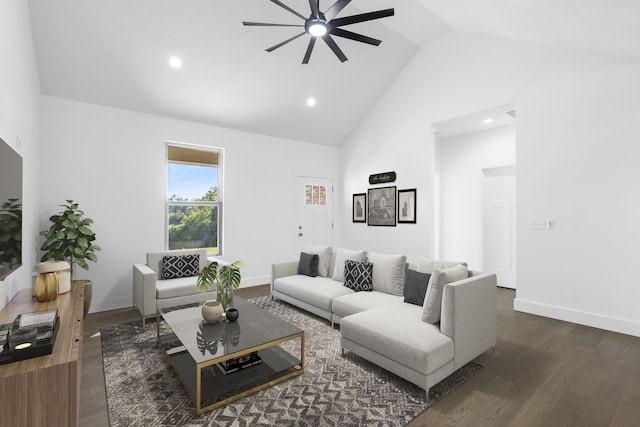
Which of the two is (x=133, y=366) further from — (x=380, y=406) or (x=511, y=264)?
(x=511, y=264)

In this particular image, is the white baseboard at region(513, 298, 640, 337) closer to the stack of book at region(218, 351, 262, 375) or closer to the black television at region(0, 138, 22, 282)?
the stack of book at region(218, 351, 262, 375)

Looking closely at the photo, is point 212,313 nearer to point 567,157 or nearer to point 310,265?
point 310,265

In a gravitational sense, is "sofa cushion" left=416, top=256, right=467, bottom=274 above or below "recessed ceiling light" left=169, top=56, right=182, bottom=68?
below

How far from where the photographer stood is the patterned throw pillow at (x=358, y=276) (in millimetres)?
3744

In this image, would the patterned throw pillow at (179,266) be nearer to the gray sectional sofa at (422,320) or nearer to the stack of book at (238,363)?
the gray sectional sofa at (422,320)

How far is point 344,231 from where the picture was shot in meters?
6.94

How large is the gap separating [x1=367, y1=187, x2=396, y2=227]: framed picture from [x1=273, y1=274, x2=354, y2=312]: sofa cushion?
210cm

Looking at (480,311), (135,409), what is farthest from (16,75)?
(480,311)

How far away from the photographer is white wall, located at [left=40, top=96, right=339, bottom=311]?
13.4 ft

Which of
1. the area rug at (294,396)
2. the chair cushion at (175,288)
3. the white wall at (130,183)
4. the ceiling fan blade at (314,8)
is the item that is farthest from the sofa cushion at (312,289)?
the ceiling fan blade at (314,8)

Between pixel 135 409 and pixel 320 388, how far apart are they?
4.13 ft

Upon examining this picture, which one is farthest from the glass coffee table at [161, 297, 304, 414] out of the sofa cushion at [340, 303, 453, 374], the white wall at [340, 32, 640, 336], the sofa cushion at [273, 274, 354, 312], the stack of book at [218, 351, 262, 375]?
the white wall at [340, 32, 640, 336]

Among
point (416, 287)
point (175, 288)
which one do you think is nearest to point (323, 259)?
point (416, 287)

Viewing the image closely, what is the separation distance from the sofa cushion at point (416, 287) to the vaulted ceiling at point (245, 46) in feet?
8.37
